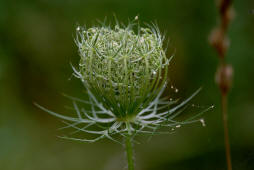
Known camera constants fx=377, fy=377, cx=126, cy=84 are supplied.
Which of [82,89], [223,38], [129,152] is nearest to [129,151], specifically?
[129,152]

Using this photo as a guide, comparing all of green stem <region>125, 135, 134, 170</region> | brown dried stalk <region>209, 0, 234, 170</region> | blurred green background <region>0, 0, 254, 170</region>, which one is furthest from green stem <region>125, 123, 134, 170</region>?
blurred green background <region>0, 0, 254, 170</region>

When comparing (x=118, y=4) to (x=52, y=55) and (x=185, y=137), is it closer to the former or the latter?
(x=52, y=55)

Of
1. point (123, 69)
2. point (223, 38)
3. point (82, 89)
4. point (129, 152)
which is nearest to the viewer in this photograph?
point (223, 38)

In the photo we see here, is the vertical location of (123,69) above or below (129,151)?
above

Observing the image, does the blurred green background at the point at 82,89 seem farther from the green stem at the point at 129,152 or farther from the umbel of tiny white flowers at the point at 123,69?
the green stem at the point at 129,152

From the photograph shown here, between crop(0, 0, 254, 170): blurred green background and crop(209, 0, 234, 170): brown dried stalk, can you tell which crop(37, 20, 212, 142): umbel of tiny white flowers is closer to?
crop(209, 0, 234, 170): brown dried stalk

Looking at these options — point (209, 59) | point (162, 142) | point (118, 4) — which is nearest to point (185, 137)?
point (162, 142)

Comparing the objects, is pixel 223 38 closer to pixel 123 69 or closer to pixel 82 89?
pixel 123 69

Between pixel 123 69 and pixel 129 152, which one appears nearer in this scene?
pixel 129 152

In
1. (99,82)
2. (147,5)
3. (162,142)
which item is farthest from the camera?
(147,5)
